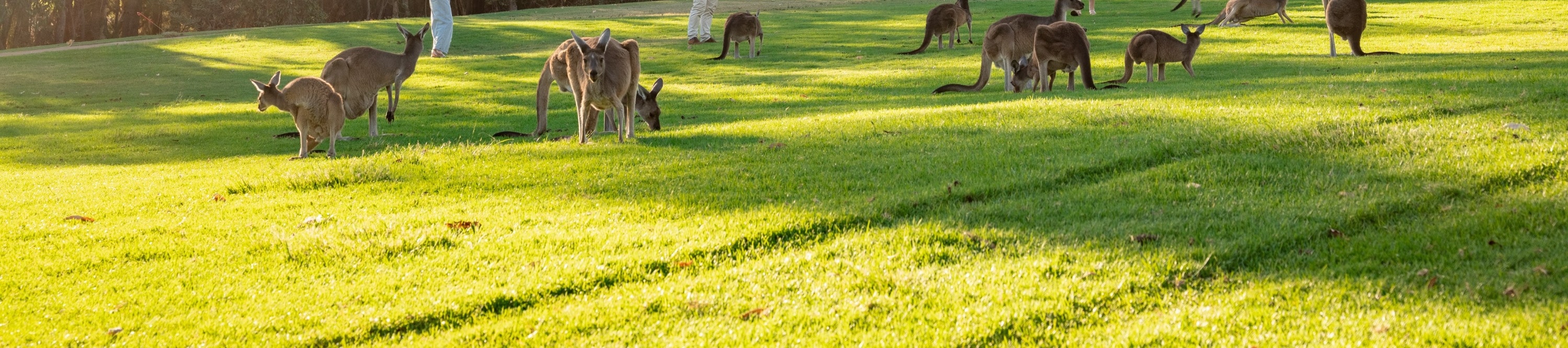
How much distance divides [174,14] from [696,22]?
3634 centimetres

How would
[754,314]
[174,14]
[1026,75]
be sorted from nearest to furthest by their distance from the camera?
[754,314] < [1026,75] < [174,14]

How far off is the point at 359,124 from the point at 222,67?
11.9 m

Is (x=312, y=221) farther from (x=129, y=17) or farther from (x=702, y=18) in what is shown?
(x=129, y=17)

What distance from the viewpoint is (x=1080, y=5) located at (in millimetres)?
22062

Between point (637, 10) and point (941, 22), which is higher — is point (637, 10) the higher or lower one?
the higher one

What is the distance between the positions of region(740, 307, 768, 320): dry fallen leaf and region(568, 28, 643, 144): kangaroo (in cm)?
475

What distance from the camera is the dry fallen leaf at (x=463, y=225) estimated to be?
20.4 feet

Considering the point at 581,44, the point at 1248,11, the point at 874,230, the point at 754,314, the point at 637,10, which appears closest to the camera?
the point at 754,314

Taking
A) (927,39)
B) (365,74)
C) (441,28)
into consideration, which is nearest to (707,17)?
(441,28)

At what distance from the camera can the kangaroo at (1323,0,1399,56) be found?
15344 millimetres

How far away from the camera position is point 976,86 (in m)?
14.5

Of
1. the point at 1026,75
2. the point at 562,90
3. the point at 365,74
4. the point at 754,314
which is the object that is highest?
the point at 365,74

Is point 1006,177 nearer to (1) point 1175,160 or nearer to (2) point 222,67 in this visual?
(1) point 1175,160

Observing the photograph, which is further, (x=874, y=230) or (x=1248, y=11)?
(x=1248, y=11)
